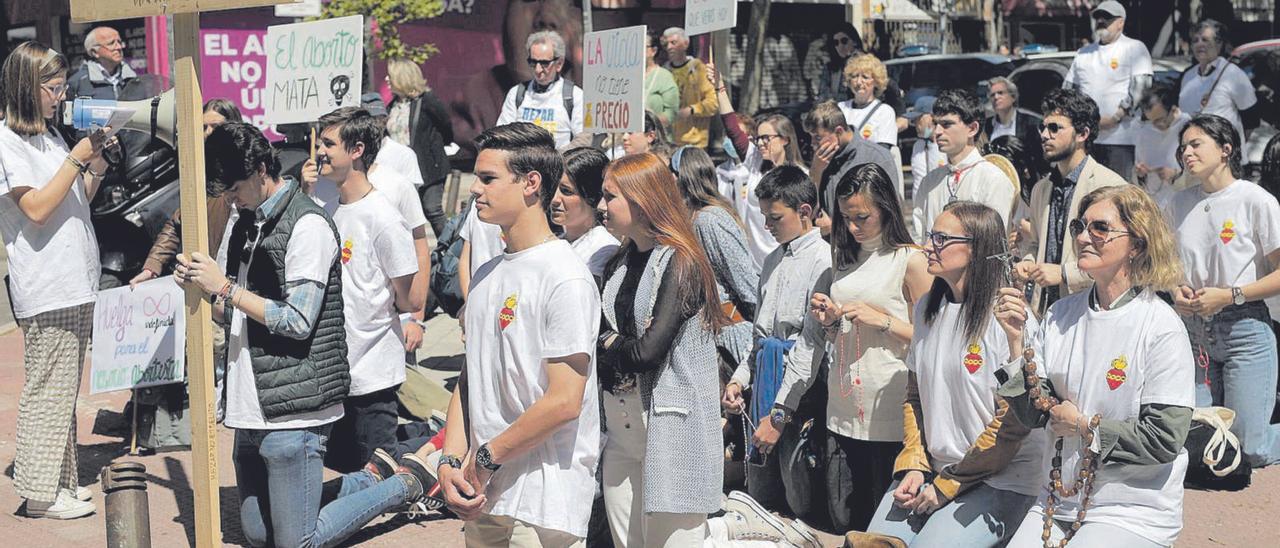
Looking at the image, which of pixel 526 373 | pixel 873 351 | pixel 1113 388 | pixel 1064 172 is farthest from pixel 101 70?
pixel 1113 388

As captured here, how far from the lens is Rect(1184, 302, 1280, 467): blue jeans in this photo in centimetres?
640

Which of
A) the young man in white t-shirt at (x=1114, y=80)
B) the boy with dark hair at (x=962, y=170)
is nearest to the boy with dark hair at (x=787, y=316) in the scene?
the boy with dark hair at (x=962, y=170)

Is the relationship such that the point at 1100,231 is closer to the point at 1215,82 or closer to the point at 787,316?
the point at 787,316

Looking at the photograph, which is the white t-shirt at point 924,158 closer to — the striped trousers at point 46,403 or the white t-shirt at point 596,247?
the white t-shirt at point 596,247

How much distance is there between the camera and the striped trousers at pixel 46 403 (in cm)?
594

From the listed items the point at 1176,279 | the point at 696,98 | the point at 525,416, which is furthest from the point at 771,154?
the point at 525,416

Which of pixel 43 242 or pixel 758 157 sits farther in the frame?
pixel 758 157

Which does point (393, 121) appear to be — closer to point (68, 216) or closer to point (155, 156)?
point (155, 156)

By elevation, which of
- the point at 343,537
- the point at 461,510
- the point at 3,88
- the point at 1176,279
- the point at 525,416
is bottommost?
the point at 343,537

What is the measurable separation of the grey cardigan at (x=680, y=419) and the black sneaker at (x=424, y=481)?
1839 mm

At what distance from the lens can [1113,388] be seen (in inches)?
164

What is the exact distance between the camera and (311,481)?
5344mm

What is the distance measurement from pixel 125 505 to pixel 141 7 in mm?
1665

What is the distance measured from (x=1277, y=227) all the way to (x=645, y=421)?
10.9 feet
